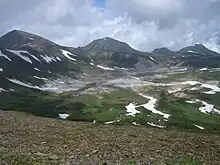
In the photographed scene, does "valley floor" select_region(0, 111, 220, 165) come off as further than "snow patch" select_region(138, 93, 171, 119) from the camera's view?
No

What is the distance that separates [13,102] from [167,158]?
439ft

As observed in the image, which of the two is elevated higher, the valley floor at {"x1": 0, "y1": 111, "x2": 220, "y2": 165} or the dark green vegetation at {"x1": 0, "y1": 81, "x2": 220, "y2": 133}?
the valley floor at {"x1": 0, "y1": 111, "x2": 220, "y2": 165}

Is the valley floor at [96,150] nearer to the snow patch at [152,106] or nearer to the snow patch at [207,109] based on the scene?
the snow patch at [152,106]

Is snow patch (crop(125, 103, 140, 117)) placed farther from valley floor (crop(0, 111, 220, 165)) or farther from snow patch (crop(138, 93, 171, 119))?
valley floor (crop(0, 111, 220, 165))

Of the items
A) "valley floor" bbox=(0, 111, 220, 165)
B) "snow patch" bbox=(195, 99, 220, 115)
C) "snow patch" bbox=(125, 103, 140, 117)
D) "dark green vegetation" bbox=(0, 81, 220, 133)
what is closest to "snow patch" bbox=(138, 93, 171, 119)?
"dark green vegetation" bbox=(0, 81, 220, 133)

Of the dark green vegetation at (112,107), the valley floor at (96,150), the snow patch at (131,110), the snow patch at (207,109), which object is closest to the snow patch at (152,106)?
the dark green vegetation at (112,107)

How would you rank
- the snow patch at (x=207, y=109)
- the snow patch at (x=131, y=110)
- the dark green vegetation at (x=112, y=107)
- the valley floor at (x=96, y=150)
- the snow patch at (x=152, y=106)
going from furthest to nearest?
the snow patch at (x=207, y=109) → the snow patch at (x=152, y=106) → the snow patch at (x=131, y=110) → the dark green vegetation at (x=112, y=107) → the valley floor at (x=96, y=150)

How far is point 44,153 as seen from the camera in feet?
83.9

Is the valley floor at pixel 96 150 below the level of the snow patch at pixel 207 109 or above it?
above

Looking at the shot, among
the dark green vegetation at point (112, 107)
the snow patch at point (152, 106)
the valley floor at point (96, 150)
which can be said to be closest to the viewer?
the valley floor at point (96, 150)

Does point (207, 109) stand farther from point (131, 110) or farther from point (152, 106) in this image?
point (131, 110)

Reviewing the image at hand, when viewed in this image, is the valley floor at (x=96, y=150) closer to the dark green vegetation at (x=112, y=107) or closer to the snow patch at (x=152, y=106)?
the dark green vegetation at (x=112, y=107)

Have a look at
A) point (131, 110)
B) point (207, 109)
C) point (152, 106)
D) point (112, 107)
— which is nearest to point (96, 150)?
point (131, 110)

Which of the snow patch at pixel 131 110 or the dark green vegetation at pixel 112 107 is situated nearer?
the dark green vegetation at pixel 112 107
